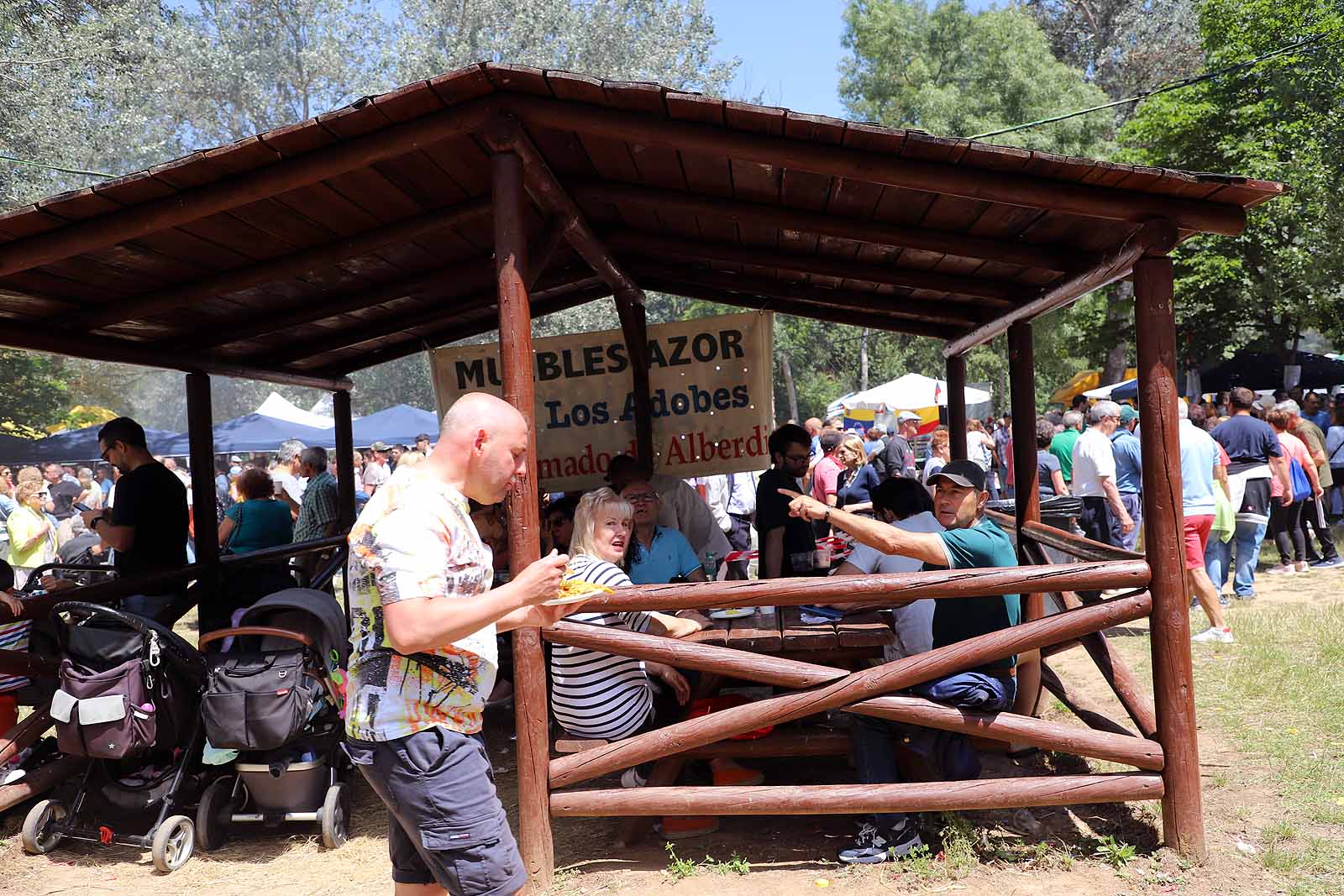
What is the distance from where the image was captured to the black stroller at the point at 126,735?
4805 millimetres

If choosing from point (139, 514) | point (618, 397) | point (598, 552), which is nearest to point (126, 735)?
point (139, 514)

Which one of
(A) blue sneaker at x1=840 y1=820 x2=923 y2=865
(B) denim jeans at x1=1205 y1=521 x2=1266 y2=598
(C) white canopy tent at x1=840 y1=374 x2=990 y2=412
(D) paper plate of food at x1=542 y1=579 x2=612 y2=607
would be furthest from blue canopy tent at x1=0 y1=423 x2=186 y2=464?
(D) paper plate of food at x1=542 y1=579 x2=612 y2=607

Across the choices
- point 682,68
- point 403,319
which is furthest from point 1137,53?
point 403,319

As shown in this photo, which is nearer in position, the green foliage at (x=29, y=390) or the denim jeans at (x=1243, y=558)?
the denim jeans at (x=1243, y=558)

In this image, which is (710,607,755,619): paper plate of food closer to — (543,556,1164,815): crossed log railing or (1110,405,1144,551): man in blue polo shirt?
(543,556,1164,815): crossed log railing

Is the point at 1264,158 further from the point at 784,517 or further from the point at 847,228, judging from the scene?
the point at 847,228

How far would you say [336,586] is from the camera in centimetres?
1397

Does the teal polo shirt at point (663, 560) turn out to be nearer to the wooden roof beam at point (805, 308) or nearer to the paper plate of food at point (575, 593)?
the wooden roof beam at point (805, 308)

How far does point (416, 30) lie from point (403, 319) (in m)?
29.9

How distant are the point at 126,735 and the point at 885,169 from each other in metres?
4.19

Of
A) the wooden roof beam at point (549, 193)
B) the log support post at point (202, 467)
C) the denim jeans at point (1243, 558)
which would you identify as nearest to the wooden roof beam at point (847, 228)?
the wooden roof beam at point (549, 193)

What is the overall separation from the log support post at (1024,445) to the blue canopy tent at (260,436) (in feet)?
61.3

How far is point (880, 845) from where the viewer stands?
15.2ft

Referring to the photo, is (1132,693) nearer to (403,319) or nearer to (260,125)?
(403,319)
